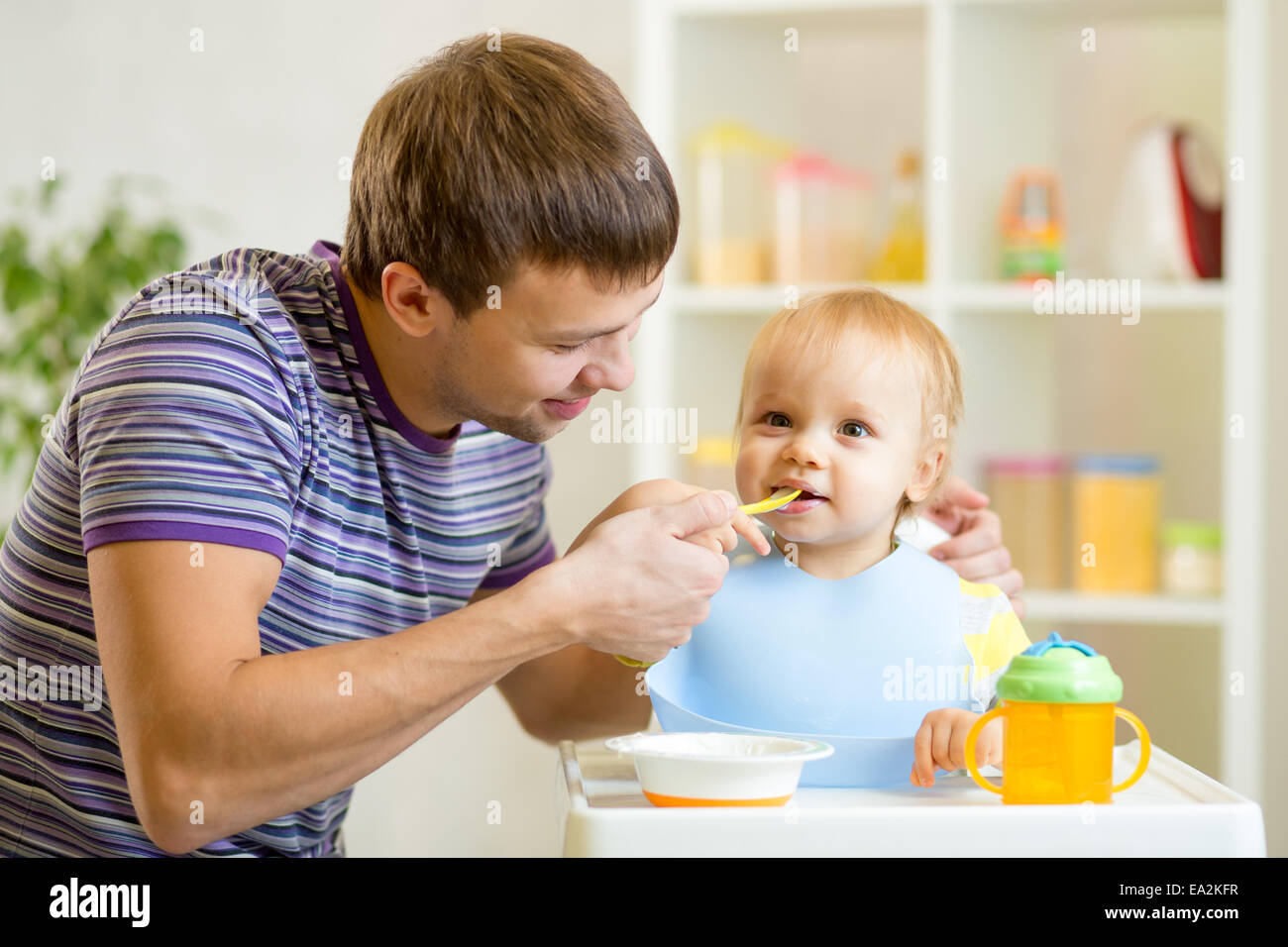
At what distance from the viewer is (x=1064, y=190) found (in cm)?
255

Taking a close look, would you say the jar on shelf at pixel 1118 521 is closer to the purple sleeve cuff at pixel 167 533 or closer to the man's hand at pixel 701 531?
the man's hand at pixel 701 531

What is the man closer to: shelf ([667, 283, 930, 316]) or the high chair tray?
the high chair tray

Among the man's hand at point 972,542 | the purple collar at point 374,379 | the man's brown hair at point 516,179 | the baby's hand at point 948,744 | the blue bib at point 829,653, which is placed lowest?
the baby's hand at point 948,744

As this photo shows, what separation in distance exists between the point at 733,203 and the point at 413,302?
1.33m

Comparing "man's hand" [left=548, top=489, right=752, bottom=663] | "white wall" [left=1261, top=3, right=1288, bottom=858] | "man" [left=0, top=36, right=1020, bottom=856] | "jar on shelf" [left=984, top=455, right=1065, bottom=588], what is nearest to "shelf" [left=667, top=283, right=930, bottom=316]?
"jar on shelf" [left=984, top=455, right=1065, bottom=588]

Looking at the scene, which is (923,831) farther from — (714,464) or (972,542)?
(714,464)

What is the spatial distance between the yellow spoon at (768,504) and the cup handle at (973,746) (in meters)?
0.23

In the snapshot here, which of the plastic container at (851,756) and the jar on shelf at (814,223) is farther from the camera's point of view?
the jar on shelf at (814,223)

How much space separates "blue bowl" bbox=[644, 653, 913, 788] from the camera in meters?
0.94

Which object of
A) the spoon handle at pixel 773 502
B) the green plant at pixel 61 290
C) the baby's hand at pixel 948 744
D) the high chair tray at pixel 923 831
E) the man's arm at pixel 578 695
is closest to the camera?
the high chair tray at pixel 923 831

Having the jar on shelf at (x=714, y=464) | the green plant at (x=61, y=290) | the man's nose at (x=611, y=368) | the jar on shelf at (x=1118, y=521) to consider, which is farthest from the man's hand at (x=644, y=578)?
the green plant at (x=61, y=290)

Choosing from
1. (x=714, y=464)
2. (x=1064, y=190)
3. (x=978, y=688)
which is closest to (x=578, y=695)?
(x=978, y=688)

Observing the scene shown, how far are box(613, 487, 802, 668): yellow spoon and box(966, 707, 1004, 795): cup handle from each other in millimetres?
235

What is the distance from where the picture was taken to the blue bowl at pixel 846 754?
0.94 meters
